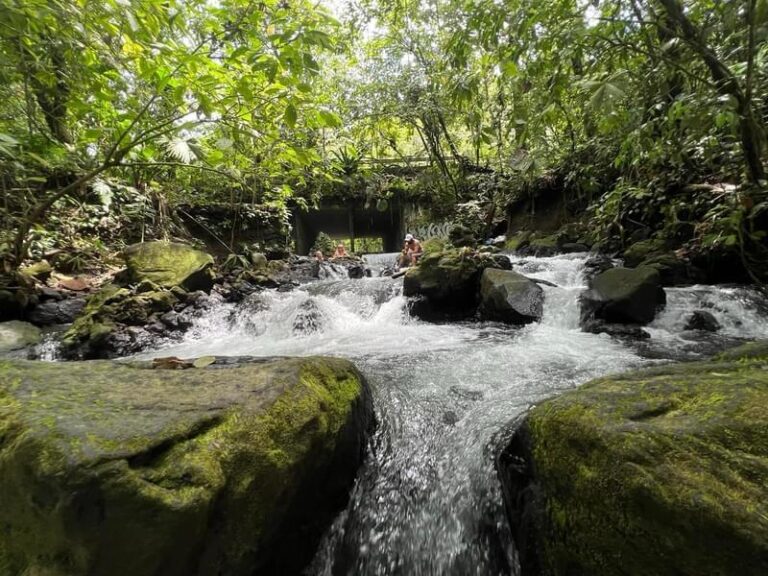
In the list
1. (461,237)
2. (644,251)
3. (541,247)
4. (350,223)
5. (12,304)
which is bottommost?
(12,304)

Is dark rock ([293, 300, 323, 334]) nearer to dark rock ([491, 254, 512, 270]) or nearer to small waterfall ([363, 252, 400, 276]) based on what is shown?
dark rock ([491, 254, 512, 270])

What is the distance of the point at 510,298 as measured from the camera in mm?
6199

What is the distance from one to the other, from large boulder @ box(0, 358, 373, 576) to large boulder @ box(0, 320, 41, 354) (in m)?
5.22

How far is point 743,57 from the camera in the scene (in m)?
4.04

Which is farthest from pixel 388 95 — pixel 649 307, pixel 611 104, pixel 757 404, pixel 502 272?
pixel 757 404

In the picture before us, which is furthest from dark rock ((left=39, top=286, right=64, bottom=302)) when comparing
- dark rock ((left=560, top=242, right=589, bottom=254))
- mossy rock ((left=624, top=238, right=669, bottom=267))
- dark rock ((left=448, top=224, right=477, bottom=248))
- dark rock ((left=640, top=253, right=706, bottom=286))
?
dark rock ((left=560, top=242, right=589, bottom=254))

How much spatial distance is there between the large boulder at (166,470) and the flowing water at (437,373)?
14.1 inches

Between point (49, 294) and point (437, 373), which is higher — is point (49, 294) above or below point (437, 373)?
above

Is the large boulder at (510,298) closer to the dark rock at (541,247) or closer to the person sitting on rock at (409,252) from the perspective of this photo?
the person sitting on rock at (409,252)

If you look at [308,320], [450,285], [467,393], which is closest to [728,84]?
[467,393]

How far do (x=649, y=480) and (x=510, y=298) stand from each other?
5165 millimetres

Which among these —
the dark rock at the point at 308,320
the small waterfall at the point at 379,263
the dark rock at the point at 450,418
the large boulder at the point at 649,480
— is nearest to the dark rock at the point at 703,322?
the large boulder at the point at 649,480

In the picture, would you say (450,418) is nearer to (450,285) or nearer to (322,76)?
(322,76)

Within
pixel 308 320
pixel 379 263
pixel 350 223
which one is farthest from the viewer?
pixel 350 223
